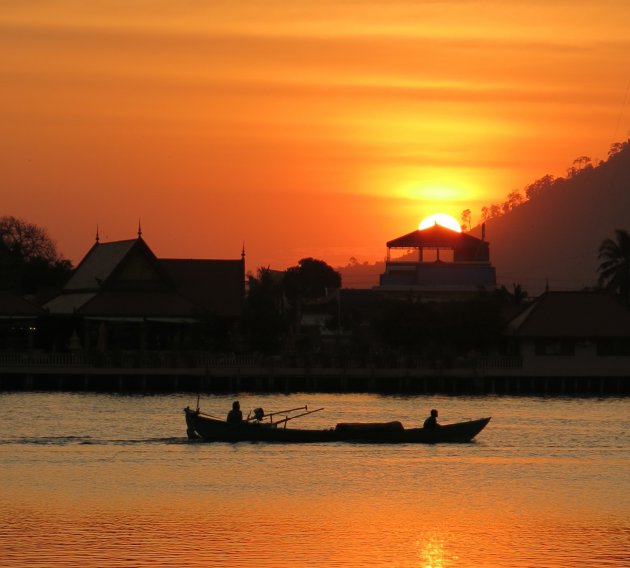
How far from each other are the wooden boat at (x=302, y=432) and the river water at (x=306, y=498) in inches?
15.1

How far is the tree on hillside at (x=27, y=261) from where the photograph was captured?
136250mm

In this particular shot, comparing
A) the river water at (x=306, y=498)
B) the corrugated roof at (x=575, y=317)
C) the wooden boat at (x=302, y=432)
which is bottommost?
the river water at (x=306, y=498)

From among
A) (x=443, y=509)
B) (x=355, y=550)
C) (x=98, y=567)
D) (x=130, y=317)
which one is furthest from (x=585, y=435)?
(x=130, y=317)

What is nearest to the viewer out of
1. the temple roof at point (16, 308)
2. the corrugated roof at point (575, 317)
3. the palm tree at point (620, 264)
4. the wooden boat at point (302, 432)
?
the wooden boat at point (302, 432)

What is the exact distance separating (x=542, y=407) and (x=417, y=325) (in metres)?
Answer: 22.0

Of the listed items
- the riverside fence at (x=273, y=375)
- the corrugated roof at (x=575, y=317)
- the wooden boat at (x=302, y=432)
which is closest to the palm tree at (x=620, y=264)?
the corrugated roof at (x=575, y=317)

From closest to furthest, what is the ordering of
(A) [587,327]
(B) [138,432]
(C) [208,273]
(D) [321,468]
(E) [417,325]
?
(D) [321,468]
(B) [138,432]
(A) [587,327]
(E) [417,325]
(C) [208,273]

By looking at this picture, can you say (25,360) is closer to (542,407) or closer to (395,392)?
(395,392)

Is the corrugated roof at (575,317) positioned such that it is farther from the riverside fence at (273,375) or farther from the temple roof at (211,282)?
the temple roof at (211,282)

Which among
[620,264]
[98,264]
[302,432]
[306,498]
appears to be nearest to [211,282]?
[98,264]

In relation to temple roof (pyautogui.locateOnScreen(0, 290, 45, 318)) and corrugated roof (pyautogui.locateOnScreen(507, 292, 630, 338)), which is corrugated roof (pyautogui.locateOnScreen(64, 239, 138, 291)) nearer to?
temple roof (pyautogui.locateOnScreen(0, 290, 45, 318))

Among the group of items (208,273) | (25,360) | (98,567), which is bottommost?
(98,567)

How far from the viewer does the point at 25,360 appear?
84.9 m

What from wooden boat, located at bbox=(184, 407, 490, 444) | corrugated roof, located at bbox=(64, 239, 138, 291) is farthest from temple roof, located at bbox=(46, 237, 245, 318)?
wooden boat, located at bbox=(184, 407, 490, 444)
